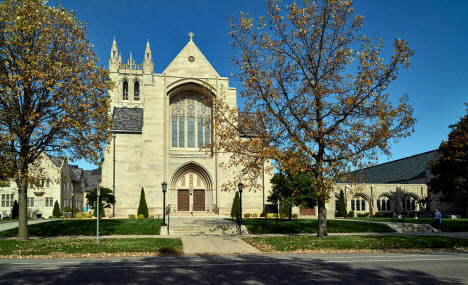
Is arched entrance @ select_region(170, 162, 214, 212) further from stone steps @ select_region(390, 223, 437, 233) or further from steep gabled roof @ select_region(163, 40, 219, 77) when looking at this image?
stone steps @ select_region(390, 223, 437, 233)

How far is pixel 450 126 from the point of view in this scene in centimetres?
3850

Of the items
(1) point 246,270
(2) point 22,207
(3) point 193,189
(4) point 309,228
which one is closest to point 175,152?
(3) point 193,189

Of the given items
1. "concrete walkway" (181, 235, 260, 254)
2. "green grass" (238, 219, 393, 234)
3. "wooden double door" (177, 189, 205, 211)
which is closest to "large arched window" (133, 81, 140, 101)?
"wooden double door" (177, 189, 205, 211)

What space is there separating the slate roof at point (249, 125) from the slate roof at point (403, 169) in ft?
141

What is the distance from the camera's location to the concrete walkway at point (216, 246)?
15859mm

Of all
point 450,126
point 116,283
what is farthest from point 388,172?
point 116,283

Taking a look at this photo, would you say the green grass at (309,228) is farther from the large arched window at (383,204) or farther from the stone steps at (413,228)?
the large arched window at (383,204)

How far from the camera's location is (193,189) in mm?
41219

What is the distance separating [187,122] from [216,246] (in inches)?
1000

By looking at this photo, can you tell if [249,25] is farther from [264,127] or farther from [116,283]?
[116,283]

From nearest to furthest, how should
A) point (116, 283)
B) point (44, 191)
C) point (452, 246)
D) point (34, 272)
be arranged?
point (116, 283), point (34, 272), point (452, 246), point (44, 191)

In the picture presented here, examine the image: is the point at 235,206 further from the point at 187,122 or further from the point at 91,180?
the point at 91,180

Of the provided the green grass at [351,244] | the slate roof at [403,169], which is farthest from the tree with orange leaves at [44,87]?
the slate roof at [403,169]

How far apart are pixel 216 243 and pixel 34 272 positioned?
9214mm
